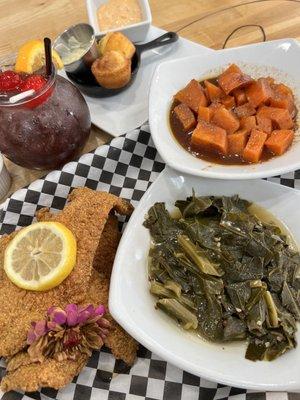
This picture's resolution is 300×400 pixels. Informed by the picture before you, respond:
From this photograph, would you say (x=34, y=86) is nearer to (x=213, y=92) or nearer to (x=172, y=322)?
(x=213, y=92)

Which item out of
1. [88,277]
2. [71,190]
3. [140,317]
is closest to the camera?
[140,317]

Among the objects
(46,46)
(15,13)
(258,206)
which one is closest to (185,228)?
(258,206)

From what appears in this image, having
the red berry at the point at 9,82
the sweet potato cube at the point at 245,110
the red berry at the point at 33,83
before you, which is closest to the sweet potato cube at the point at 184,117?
the sweet potato cube at the point at 245,110

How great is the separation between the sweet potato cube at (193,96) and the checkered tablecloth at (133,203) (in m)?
0.28

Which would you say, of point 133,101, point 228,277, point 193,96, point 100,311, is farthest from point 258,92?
point 100,311

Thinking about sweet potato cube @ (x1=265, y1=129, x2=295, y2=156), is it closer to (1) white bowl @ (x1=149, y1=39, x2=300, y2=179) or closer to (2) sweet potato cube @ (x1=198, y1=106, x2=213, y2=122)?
(1) white bowl @ (x1=149, y1=39, x2=300, y2=179)

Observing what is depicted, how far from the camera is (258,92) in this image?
2.39 metres

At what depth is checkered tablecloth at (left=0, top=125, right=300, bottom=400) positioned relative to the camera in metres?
1.94

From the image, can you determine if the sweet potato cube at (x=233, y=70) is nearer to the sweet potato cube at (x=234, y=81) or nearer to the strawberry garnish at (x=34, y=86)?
the sweet potato cube at (x=234, y=81)

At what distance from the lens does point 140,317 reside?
6.16 feet

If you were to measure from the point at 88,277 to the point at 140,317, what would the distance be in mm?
314

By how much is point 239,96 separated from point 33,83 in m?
1.11

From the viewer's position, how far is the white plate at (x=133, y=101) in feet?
9.11

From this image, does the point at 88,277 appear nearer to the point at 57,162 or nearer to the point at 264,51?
the point at 57,162
